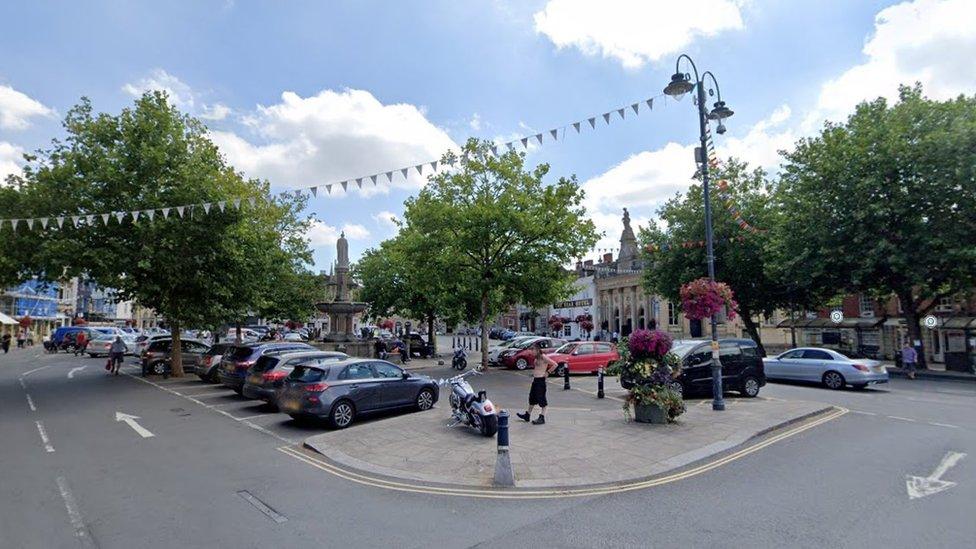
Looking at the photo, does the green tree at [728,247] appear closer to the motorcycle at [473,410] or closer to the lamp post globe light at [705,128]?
the lamp post globe light at [705,128]

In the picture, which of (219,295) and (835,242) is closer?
(219,295)

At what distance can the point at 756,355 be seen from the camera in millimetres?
16156

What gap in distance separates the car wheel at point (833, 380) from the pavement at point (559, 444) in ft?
18.2

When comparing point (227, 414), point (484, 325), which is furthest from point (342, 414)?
point (484, 325)

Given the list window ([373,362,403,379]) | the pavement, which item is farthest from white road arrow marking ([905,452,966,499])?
window ([373,362,403,379])

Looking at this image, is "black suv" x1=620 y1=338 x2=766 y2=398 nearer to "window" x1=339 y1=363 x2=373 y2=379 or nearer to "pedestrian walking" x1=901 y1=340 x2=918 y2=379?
→ "window" x1=339 y1=363 x2=373 y2=379

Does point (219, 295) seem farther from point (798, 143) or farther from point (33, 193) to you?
point (798, 143)

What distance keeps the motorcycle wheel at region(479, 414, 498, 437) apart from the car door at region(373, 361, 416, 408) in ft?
10.5

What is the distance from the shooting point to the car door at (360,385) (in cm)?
1199

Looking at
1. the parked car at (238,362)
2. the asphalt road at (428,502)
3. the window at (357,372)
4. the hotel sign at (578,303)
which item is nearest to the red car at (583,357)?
the parked car at (238,362)

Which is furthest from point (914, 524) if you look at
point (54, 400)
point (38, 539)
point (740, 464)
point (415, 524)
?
point (54, 400)

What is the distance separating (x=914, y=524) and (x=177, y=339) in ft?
79.6

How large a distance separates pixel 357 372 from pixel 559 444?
5.18m

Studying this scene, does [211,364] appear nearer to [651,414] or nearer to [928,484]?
[651,414]
